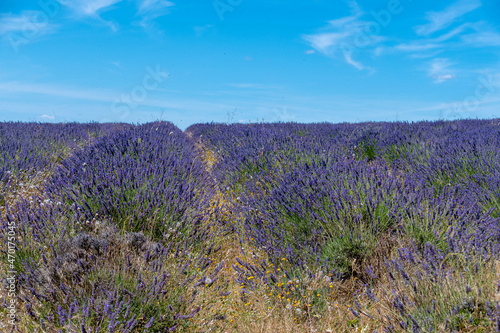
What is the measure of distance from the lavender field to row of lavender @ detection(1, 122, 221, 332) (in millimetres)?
13

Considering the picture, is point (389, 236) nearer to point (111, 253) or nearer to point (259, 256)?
point (259, 256)

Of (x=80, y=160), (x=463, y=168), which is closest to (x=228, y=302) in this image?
(x=80, y=160)

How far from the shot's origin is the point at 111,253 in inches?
94.3

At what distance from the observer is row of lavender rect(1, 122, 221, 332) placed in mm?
1985

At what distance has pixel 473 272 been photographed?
81.3 inches

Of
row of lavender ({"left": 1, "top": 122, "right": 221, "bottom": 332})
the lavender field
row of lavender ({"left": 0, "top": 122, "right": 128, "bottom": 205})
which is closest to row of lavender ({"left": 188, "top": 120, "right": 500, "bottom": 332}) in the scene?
the lavender field

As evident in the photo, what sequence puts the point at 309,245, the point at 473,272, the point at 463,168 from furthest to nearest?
1. the point at 463,168
2. the point at 309,245
3. the point at 473,272

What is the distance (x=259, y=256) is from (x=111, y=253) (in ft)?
3.70

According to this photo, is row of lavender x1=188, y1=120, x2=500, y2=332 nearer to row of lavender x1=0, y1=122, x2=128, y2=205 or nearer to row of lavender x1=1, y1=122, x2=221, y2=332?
row of lavender x1=1, y1=122, x2=221, y2=332

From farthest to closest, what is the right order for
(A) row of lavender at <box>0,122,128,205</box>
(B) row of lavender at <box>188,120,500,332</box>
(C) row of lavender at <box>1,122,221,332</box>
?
(A) row of lavender at <box>0,122,128,205</box>, (C) row of lavender at <box>1,122,221,332</box>, (B) row of lavender at <box>188,120,500,332</box>

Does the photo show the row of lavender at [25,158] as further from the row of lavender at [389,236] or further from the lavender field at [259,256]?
the row of lavender at [389,236]

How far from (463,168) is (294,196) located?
2.36 meters

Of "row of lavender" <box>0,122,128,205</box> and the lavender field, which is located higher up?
"row of lavender" <box>0,122,128,205</box>

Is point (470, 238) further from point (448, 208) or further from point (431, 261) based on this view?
point (431, 261)
